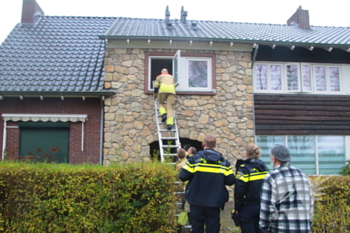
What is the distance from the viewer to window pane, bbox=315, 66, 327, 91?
11656mm

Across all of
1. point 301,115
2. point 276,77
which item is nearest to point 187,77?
point 276,77

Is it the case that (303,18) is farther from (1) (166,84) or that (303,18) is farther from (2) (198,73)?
(1) (166,84)

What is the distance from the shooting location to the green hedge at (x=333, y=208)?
19.2 ft

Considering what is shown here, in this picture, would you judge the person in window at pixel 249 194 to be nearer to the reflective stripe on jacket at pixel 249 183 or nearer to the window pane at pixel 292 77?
the reflective stripe on jacket at pixel 249 183

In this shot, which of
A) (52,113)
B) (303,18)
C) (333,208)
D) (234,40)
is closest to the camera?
(333,208)

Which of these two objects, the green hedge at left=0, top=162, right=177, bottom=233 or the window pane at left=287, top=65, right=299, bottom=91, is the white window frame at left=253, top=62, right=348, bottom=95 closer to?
the window pane at left=287, top=65, right=299, bottom=91

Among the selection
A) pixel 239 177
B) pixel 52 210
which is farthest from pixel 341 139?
pixel 52 210

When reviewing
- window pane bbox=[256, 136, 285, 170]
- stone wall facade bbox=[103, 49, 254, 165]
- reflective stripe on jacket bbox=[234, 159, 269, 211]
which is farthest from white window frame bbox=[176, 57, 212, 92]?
reflective stripe on jacket bbox=[234, 159, 269, 211]

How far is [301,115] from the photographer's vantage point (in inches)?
441

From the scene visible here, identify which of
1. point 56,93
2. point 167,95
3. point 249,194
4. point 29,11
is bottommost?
point 249,194

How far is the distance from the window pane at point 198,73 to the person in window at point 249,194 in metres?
6.42

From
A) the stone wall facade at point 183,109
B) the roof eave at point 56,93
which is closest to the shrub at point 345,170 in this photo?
the stone wall facade at point 183,109

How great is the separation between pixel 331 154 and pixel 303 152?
1022 millimetres

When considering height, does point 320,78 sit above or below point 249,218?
above
